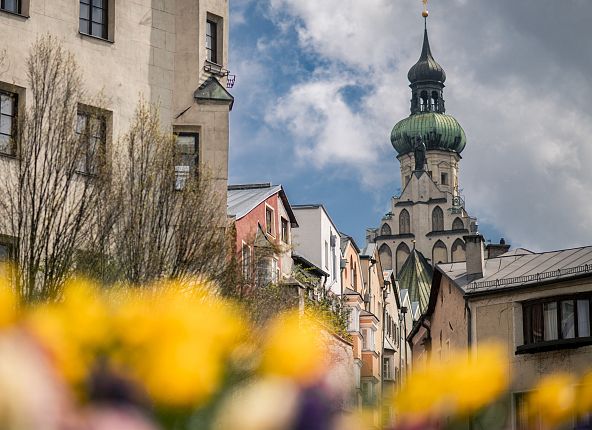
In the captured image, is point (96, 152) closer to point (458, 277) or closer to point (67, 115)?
point (67, 115)

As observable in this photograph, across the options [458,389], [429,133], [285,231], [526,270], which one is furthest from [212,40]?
[429,133]

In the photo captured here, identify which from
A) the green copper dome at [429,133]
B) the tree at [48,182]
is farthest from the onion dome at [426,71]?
the tree at [48,182]

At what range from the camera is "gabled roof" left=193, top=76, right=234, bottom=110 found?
94.6ft

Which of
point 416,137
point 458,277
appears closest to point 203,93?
point 458,277

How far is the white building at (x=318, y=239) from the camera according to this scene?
52.9 m

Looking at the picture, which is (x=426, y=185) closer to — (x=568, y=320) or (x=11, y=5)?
(x=568, y=320)

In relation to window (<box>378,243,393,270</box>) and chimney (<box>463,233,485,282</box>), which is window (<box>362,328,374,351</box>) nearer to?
chimney (<box>463,233,485,282</box>)

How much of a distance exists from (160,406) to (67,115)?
21986mm

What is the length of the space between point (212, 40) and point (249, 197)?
13.1 m

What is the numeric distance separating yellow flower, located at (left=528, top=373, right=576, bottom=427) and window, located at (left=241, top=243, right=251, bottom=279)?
21.5 m

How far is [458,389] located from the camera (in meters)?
1.95

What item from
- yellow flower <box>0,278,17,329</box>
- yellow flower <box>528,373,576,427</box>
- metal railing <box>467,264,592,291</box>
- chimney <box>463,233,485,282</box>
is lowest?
yellow flower <box>528,373,576,427</box>

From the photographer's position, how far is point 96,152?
79.8ft

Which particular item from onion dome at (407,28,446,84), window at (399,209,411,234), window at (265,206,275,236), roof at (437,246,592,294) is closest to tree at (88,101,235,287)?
roof at (437,246,592,294)
